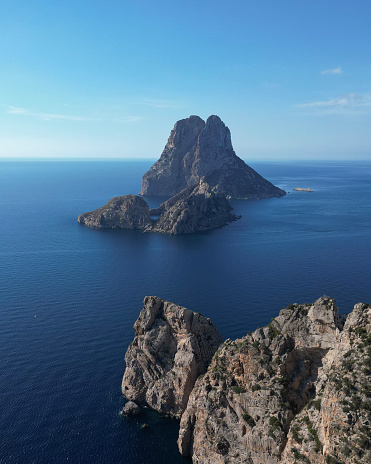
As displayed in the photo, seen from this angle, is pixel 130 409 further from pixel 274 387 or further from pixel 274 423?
pixel 274 387

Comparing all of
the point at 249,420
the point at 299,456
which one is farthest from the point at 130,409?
the point at 299,456

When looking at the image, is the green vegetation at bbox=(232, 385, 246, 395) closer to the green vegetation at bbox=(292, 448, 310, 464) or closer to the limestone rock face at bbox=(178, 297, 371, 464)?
the limestone rock face at bbox=(178, 297, 371, 464)

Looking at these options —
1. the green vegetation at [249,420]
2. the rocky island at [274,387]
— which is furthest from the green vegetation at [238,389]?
the green vegetation at [249,420]

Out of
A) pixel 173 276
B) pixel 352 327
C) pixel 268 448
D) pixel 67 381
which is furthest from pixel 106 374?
pixel 173 276

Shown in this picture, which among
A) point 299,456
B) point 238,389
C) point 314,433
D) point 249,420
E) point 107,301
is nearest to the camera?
point 299,456

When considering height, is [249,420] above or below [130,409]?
above

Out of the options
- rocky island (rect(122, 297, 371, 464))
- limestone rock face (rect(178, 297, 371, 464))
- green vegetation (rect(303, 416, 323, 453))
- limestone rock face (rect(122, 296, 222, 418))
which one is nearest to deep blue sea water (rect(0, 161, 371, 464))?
limestone rock face (rect(122, 296, 222, 418))

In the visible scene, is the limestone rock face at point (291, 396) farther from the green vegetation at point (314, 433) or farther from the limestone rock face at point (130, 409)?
the limestone rock face at point (130, 409)

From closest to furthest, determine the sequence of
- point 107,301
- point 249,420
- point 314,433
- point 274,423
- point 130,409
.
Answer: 1. point 314,433
2. point 274,423
3. point 249,420
4. point 130,409
5. point 107,301
